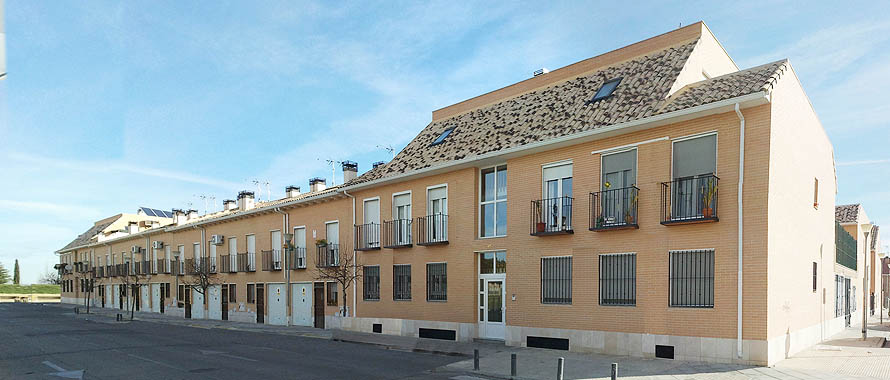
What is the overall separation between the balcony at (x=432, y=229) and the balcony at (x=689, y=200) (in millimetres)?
7948

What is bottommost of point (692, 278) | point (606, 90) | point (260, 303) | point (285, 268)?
point (260, 303)

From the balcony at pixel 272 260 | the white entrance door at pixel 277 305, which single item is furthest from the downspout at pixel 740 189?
the balcony at pixel 272 260

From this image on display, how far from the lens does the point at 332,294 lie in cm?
2603

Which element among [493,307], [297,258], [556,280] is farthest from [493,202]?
[297,258]

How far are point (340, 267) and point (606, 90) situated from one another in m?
13.3

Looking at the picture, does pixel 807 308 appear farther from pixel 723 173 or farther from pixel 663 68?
pixel 663 68

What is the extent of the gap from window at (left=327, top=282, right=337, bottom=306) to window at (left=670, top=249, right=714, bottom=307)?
16101 millimetres

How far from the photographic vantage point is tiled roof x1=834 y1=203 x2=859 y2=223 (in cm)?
3023

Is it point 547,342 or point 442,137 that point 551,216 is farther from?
point 442,137

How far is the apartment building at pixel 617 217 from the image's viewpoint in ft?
41.8

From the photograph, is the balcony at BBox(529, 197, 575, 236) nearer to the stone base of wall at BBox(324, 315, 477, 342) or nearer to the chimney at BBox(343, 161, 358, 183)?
the stone base of wall at BBox(324, 315, 477, 342)

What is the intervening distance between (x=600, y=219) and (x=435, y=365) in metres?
5.63

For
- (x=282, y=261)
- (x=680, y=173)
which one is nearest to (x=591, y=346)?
(x=680, y=173)

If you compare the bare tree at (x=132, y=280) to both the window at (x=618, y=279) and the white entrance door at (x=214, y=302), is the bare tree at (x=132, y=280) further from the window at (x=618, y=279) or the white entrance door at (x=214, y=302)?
the window at (x=618, y=279)
